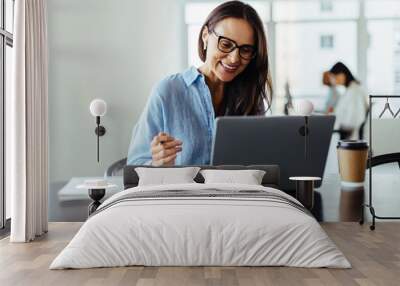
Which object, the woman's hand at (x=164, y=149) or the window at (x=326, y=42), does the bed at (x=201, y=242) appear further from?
the window at (x=326, y=42)

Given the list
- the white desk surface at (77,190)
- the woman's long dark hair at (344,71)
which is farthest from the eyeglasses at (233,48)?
the white desk surface at (77,190)

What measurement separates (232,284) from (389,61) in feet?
11.9

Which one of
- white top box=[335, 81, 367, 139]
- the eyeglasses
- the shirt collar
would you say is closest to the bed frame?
white top box=[335, 81, 367, 139]

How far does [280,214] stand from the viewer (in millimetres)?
4172

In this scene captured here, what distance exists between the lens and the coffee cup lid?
6.18 m

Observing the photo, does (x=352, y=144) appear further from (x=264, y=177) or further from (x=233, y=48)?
(x=233, y=48)

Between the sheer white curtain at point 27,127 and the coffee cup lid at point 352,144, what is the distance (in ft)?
9.89

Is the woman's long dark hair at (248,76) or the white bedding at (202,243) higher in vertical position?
the woman's long dark hair at (248,76)

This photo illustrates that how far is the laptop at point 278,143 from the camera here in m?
5.92

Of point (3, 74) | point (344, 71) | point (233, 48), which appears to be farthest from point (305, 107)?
point (3, 74)

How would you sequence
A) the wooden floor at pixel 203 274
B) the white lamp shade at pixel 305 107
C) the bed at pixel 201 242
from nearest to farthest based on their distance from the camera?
the wooden floor at pixel 203 274, the bed at pixel 201 242, the white lamp shade at pixel 305 107

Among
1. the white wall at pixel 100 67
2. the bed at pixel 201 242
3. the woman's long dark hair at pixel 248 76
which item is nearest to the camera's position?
the bed at pixel 201 242

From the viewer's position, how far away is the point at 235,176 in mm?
5773

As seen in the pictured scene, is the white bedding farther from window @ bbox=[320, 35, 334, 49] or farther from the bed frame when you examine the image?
window @ bbox=[320, 35, 334, 49]
